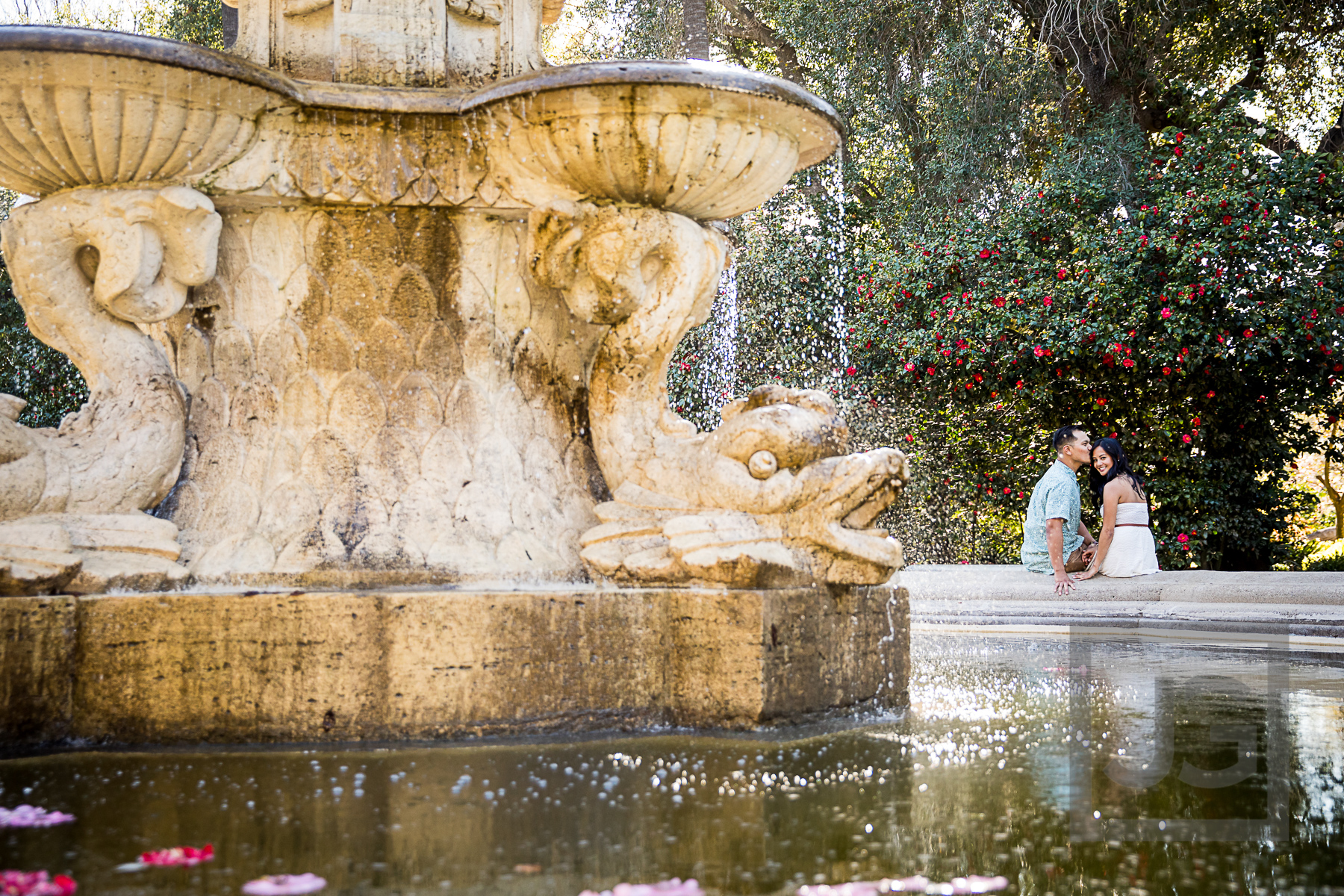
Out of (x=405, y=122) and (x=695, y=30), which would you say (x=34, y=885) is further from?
(x=695, y=30)

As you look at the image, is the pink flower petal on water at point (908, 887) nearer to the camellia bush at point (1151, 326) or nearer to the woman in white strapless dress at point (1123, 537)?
the woman in white strapless dress at point (1123, 537)

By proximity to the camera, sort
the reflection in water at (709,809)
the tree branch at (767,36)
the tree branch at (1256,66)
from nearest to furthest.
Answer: the reflection in water at (709,809), the tree branch at (1256,66), the tree branch at (767,36)

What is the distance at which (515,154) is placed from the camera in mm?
3395

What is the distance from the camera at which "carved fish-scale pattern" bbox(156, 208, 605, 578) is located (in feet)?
10.8

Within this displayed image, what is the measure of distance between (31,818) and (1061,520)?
5202 millimetres

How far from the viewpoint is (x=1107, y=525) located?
20.6ft

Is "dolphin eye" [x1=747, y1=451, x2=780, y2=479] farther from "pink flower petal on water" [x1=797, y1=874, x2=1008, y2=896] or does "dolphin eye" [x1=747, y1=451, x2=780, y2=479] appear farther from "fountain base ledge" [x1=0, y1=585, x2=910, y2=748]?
"pink flower petal on water" [x1=797, y1=874, x2=1008, y2=896]

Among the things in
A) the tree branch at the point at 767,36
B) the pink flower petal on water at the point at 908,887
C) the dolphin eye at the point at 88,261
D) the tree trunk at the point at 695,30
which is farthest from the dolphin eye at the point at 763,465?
the tree branch at the point at 767,36

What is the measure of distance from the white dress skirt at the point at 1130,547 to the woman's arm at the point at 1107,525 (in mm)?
22

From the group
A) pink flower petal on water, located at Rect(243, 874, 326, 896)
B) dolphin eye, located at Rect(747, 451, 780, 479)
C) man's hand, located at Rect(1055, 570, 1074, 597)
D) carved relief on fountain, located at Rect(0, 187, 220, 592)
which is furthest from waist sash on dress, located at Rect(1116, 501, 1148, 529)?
pink flower petal on water, located at Rect(243, 874, 326, 896)

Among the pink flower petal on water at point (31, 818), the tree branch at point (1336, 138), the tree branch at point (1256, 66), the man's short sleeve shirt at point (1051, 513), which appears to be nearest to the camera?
the pink flower petal on water at point (31, 818)

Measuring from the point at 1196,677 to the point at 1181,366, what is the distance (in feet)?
15.7

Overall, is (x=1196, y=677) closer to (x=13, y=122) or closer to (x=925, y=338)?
(x=13, y=122)

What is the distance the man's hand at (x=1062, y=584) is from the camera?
20.4 feet
